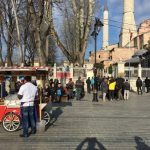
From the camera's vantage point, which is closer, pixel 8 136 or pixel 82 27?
pixel 8 136

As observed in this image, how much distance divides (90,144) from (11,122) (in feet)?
11.7

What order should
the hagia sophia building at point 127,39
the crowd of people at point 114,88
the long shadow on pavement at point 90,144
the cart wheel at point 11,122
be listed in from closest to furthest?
the long shadow on pavement at point 90,144, the cart wheel at point 11,122, the crowd of people at point 114,88, the hagia sophia building at point 127,39

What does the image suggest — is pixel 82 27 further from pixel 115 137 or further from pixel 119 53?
pixel 119 53

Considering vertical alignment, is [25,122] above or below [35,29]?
below

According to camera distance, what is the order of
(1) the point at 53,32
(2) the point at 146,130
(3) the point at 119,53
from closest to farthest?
(2) the point at 146,130
(1) the point at 53,32
(3) the point at 119,53

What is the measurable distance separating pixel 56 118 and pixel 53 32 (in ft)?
75.2

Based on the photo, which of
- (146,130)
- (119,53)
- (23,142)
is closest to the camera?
(23,142)

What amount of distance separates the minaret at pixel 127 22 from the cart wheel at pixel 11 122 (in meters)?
101

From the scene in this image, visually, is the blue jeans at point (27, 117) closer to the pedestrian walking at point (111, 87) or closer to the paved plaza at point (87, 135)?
the paved plaza at point (87, 135)

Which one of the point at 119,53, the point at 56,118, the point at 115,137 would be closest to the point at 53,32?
the point at 56,118

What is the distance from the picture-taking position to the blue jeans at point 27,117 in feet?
47.4

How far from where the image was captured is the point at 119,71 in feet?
158

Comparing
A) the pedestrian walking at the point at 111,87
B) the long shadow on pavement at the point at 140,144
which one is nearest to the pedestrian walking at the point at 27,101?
the long shadow on pavement at the point at 140,144

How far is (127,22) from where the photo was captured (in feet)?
386
